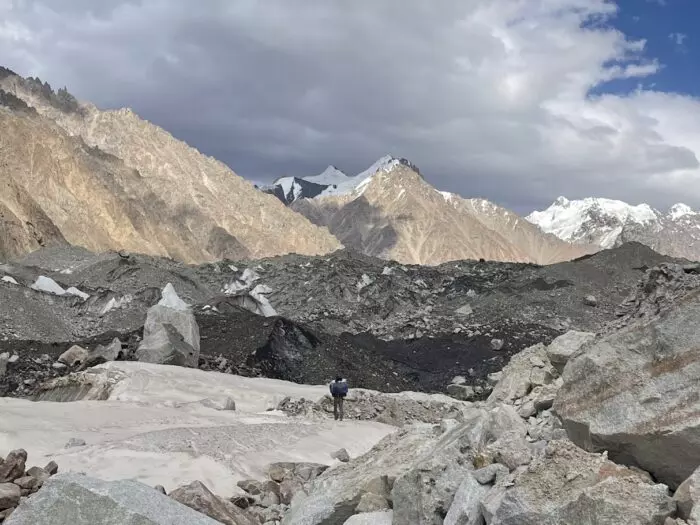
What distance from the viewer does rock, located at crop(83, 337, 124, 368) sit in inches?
781

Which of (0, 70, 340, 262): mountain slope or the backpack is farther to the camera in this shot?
(0, 70, 340, 262): mountain slope

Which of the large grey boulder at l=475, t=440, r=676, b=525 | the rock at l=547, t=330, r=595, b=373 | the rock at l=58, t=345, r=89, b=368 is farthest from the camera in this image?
the rock at l=58, t=345, r=89, b=368

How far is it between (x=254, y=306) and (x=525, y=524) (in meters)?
30.0

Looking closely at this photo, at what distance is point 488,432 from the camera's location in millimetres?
6758

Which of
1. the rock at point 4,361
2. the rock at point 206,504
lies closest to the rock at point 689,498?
the rock at point 206,504

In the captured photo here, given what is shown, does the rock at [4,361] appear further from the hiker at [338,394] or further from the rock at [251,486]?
the rock at [251,486]

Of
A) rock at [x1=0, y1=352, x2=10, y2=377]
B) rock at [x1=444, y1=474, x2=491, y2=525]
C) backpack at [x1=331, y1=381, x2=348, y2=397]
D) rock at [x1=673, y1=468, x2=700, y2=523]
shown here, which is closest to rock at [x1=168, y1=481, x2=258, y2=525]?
rock at [x1=444, y1=474, x2=491, y2=525]

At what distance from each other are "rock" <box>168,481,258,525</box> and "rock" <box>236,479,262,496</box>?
1318 millimetres

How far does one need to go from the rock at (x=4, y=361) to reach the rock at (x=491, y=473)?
59.0 ft

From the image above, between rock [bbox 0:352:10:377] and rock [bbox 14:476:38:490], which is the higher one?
rock [bbox 14:476:38:490]

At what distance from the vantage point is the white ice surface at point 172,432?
943cm

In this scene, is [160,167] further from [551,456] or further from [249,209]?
[551,456]

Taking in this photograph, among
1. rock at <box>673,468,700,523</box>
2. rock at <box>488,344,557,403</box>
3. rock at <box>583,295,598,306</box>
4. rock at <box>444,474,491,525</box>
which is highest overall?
rock at <box>583,295,598,306</box>

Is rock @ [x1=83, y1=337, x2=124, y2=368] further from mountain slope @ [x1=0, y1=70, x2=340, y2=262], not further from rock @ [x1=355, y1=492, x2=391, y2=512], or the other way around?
mountain slope @ [x1=0, y1=70, x2=340, y2=262]
